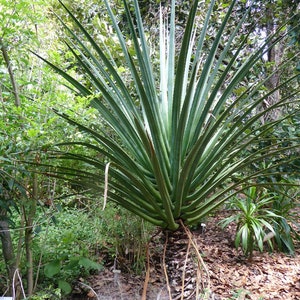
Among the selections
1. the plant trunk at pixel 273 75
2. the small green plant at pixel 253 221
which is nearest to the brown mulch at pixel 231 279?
the small green plant at pixel 253 221

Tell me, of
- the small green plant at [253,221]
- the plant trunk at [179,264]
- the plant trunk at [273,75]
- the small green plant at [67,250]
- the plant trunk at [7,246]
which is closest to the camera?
the plant trunk at [179,264]

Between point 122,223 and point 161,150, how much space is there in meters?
1.27

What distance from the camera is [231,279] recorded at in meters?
2.29

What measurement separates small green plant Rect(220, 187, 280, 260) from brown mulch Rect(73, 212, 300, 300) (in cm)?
14

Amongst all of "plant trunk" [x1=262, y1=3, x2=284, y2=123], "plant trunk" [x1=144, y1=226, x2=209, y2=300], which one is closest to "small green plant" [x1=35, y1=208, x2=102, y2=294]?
"plant trunk" [x1=144, y1=226, x2=209, y2=300]

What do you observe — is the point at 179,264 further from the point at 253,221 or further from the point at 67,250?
the point at 253,221

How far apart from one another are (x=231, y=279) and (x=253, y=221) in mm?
692

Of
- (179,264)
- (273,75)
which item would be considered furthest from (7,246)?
(273,75)

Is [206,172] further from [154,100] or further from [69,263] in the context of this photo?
[69,263]

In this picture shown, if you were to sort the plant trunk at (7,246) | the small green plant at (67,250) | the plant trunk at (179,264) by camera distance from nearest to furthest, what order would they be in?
the plant trunk at (179,264), the plant trunk at (7,246), the small green plant at (67,250)

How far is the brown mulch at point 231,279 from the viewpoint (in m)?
2.05

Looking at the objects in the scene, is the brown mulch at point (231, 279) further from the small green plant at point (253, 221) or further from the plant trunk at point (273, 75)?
the plant trunk at point (273, 75)

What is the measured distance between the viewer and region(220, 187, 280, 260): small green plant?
2.70 metres

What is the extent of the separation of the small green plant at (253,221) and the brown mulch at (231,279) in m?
0.14
